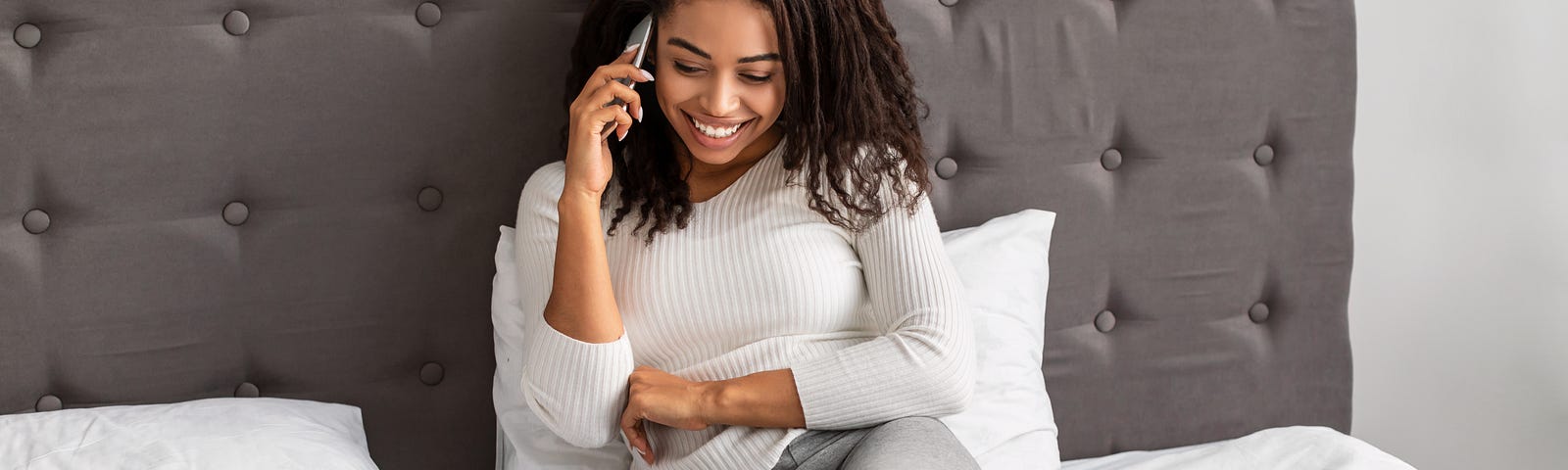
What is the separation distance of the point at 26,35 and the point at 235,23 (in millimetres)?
242

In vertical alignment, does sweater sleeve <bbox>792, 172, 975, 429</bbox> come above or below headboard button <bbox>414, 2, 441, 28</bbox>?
below

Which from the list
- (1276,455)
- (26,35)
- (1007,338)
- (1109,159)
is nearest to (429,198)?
(26,35)

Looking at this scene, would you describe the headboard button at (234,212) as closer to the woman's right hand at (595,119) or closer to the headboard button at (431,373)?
the headboard button at (431,373)

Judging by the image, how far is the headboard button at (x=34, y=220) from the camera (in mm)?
1420

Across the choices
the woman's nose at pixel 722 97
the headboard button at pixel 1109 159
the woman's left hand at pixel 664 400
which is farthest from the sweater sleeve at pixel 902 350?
the headboard button at pixel 1109 159

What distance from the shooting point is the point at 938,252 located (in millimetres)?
1267

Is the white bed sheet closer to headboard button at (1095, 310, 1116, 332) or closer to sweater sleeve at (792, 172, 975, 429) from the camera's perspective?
headboard button at (1095, 310, 1116, 332)

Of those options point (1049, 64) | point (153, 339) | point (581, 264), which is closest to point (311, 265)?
point (153, 339)

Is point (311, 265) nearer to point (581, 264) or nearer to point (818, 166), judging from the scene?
point (581, 264)

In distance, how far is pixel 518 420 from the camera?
1.42m

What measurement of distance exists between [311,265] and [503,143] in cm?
30

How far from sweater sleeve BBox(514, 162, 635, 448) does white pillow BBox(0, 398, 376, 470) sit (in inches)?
10.0

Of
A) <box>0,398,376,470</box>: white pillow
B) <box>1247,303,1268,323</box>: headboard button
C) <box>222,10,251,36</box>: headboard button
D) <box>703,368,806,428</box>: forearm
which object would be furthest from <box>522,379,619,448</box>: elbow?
<box>1247,303,1268,323</box>: headboard button

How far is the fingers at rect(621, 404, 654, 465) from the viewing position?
1.23 m
